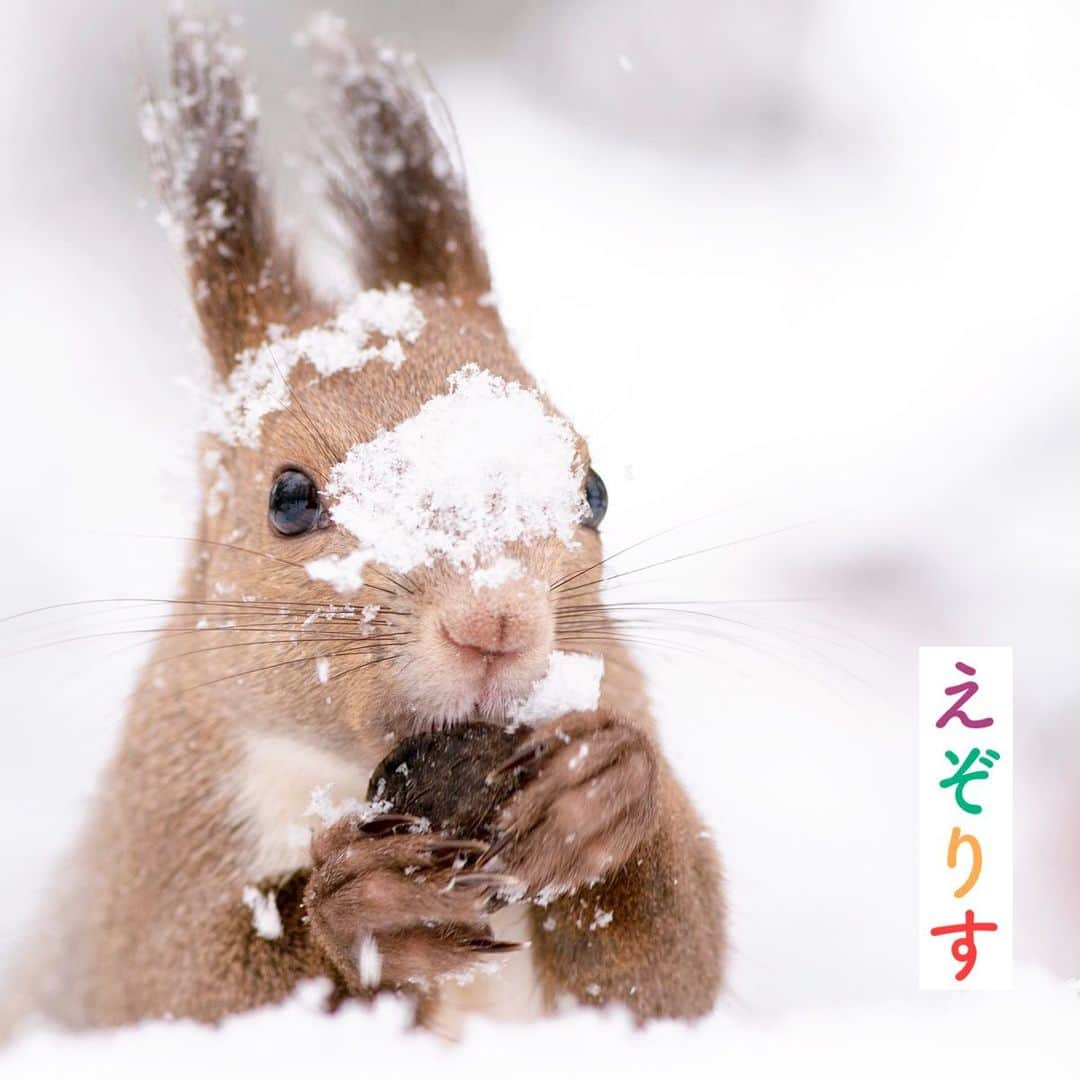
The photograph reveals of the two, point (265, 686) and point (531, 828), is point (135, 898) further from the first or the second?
point (531, 828)

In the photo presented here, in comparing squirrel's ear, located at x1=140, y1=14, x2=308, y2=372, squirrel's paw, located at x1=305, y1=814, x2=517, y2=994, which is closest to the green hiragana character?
squirrel's paw, located at x1=305, y1=814, x2=517, y2=994

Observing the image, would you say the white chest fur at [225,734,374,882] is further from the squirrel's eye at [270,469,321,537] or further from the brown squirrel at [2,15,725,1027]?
the squirrel's eye at [270,469,321,537]

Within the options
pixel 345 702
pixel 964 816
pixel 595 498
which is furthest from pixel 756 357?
pixel 345 702

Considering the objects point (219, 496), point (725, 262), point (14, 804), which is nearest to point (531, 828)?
point (219, 496)

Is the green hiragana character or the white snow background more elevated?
the white snow background

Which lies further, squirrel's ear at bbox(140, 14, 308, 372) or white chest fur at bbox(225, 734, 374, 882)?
squirrel's ear at bbox(140, 14, 308, 372)

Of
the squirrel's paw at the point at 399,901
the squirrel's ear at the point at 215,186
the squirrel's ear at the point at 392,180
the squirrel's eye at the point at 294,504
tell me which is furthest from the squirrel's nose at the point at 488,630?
the squirrel's ear at the point at 392,180

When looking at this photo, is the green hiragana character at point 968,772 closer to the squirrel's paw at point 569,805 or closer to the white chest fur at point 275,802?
the squirrel's paw at point 569,805
